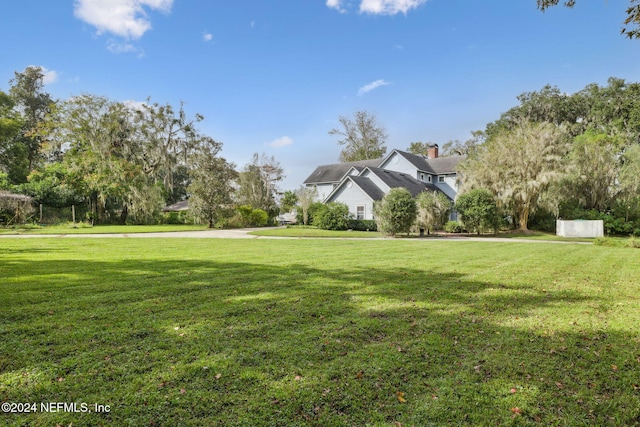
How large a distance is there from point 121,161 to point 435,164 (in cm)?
3380

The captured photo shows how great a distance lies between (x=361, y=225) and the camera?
2838 cm

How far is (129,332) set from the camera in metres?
3.91

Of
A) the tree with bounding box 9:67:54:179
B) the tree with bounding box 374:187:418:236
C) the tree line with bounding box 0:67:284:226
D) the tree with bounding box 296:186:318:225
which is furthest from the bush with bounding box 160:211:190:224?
the tree with bounding box 9:67:54:179

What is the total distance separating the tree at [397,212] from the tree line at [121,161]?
601 inches

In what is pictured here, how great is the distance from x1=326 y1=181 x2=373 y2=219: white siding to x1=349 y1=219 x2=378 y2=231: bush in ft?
5.87

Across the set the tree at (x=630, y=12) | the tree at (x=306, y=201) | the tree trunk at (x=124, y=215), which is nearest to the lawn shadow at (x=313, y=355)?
the tree at (x=630, y=12)

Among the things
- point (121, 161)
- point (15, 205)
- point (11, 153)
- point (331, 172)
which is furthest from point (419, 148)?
point (11, 153)

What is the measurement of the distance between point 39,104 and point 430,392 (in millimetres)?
64163

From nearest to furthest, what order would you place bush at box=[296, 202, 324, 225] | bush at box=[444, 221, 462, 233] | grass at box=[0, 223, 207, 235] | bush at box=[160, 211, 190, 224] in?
grass at box=[0, 223, 207, 235] < bush at box=[444, 221, 462, 233] < bush at box=[296, 202, 324, 225] < bush at box=[160, 211, 190, 224]

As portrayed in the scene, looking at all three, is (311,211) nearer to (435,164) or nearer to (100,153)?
(435,164)

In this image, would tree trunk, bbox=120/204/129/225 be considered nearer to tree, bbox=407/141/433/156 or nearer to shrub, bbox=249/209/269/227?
shrub, bbox=249/209/269/227

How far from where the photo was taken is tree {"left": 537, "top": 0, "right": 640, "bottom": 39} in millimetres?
6145

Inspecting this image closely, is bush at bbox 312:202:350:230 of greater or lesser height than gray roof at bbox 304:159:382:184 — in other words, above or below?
below

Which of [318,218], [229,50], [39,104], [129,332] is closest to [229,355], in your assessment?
[129,332]
